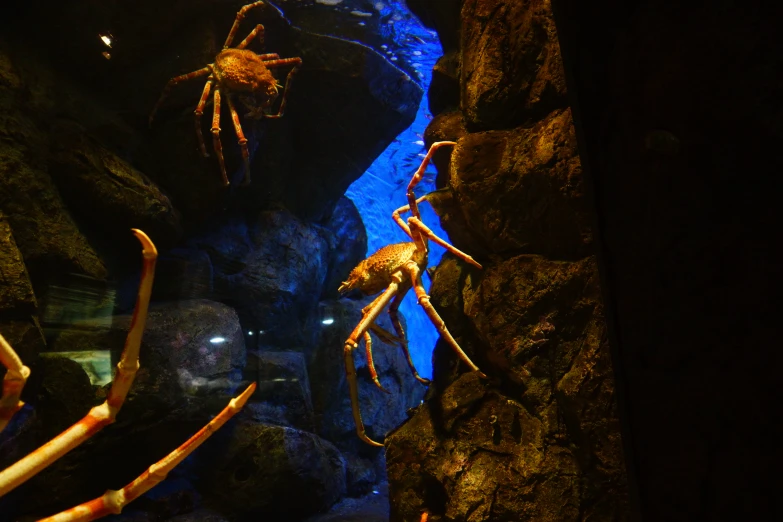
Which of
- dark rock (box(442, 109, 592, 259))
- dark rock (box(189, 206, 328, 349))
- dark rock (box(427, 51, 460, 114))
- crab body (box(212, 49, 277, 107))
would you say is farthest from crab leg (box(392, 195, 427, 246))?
dark rock (box(189, 206, 328, 349))

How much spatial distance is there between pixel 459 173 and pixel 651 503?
2.15 metres

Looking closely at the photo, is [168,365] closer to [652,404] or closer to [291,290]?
[291,290]

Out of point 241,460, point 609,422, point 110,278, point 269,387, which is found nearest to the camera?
point 609,422

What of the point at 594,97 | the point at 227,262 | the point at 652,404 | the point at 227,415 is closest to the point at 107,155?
the point at 227,262

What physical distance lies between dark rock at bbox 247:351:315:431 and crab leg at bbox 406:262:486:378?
284cm

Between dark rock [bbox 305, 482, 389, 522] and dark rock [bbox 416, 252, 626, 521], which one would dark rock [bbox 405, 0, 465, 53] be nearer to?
dark rock [bbox 416, 252, 626, 521]

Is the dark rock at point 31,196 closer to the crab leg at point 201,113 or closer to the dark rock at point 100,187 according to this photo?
the dark rock at point 100,187

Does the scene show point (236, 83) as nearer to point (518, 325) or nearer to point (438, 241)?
point (438, 241)

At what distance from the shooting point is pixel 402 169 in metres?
10.0

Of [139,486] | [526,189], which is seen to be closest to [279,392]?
[526,189]

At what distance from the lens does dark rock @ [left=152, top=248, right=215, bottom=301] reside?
4.97m

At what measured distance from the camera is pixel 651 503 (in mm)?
919

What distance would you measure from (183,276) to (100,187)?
126 centimetres

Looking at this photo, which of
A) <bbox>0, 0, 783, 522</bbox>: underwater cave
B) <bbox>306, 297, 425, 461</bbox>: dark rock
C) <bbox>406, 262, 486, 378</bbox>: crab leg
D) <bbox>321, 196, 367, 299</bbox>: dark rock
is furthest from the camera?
<bbox>321, 196, 367, 299</bbox>: dark rock
